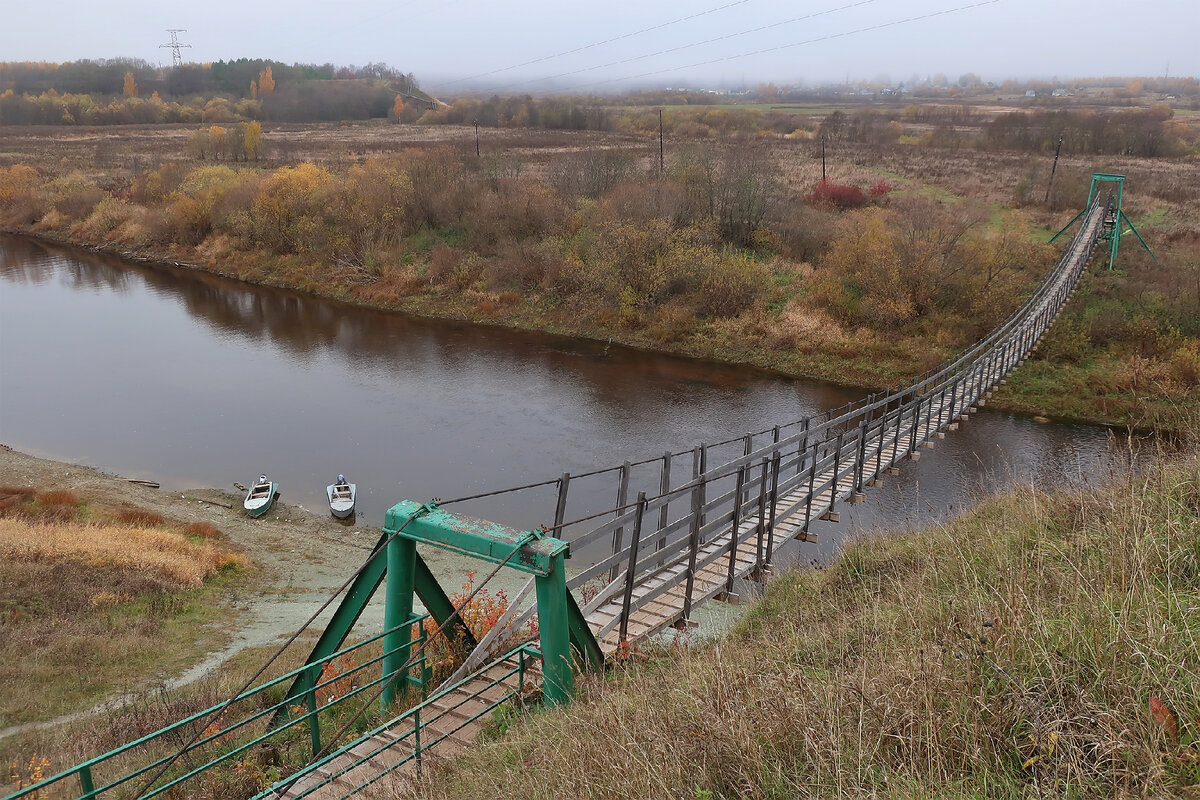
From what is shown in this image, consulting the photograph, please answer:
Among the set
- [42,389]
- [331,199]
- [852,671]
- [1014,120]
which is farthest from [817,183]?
[852,671]

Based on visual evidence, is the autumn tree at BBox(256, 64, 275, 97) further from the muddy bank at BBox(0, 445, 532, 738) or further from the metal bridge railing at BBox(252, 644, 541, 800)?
the metal bridge railing at BBox(252, 644, 541, 800)

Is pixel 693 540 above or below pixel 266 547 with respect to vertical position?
above

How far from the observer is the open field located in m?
30.5

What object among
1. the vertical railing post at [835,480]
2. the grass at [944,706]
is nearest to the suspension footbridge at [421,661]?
the grass at [944,706]

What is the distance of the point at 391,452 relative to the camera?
24.5m

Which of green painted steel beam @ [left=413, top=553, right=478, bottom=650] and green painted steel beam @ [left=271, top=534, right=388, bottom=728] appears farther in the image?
green painted steel beam @ [left=413, top=553, right=478, bottom=650]

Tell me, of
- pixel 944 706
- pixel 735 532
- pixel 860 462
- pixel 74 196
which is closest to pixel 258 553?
pixel 735 532

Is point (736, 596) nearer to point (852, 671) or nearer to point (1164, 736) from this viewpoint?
point (852, 671)

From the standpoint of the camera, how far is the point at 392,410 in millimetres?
27953

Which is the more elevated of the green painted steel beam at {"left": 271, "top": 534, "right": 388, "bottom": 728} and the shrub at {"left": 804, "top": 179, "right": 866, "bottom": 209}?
the shrub at {"left": 804, "top": 179, "right": 866, "bottom": 209}

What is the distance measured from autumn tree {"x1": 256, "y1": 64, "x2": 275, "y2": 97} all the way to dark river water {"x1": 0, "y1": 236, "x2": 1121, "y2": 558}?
356 ft

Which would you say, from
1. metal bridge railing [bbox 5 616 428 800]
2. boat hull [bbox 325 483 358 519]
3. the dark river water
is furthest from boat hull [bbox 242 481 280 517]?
metal bridge railing [bbox 5 616 428 800]

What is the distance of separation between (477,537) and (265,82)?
155255mm

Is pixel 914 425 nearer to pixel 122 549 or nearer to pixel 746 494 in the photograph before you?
pixel 746 494
